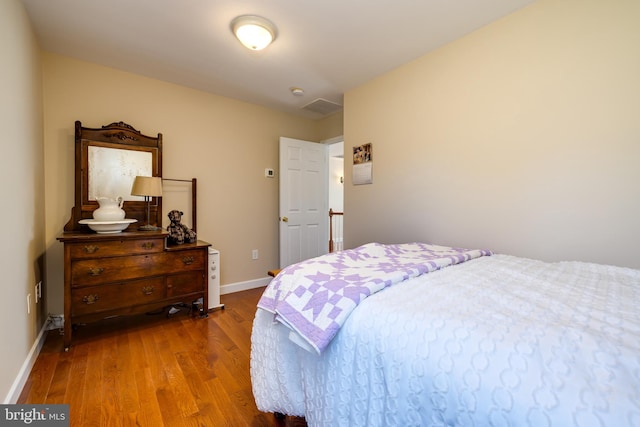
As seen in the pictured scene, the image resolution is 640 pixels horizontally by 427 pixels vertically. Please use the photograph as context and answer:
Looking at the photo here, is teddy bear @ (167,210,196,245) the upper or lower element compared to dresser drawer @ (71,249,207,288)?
upper

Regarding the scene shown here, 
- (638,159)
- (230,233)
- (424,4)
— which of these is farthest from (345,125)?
(638,159)

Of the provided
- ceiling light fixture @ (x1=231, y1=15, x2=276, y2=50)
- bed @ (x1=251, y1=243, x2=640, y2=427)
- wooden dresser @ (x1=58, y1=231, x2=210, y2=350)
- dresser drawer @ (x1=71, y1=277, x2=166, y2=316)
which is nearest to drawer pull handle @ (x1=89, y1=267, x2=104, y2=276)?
wooden dresser @ (x1=58, y1=231, x2=210, y2=350)

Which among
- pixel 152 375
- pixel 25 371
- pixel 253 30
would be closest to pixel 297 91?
pixel 253 30

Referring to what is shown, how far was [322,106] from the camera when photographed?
3.57 meters

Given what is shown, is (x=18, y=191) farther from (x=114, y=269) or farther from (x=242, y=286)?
(x=242, y=286)

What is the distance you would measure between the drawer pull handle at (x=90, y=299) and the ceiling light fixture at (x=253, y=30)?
2.24m

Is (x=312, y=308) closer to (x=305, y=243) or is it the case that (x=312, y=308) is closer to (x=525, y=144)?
(x=525, y=144)

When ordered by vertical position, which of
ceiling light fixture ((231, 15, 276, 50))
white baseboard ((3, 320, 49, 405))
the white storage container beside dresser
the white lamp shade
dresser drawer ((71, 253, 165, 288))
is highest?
ceiling light fixture ((231, 15, 276, 50))

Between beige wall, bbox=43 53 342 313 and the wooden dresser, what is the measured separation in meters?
0.62

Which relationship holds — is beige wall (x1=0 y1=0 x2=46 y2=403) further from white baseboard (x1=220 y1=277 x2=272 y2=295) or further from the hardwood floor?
white baseboard (x1=220 y1=277 x2=272 y2=295)

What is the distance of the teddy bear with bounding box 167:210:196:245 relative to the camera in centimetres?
260

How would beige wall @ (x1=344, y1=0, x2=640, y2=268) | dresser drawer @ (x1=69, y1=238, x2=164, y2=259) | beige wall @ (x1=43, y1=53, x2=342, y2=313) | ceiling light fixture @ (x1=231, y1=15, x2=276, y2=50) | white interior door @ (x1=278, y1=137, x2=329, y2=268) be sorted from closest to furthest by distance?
beige wall @ (x1=344, y1=0, x2=640, y2=268)
ceiling light fixture @ (x1=231, y1=15, x2=276, y2=50)
dresser drawer @ (x1=69, y1=238, x2=164, y2=259)
beige wall @ (x1=43, y1=53, x2=342, y2=313)
white interior door @ (x1=278, y1=137, x2=329, y2=268)

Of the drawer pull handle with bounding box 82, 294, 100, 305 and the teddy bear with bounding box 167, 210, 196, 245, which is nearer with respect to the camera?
the drawer pull handle with bounding box 82, 294, 100, 305

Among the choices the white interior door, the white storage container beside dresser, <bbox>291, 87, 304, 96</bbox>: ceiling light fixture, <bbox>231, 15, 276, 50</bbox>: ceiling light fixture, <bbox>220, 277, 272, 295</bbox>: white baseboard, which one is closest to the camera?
<bbox>231, 15, 276, 50</bbox>: ceiling light fixture
